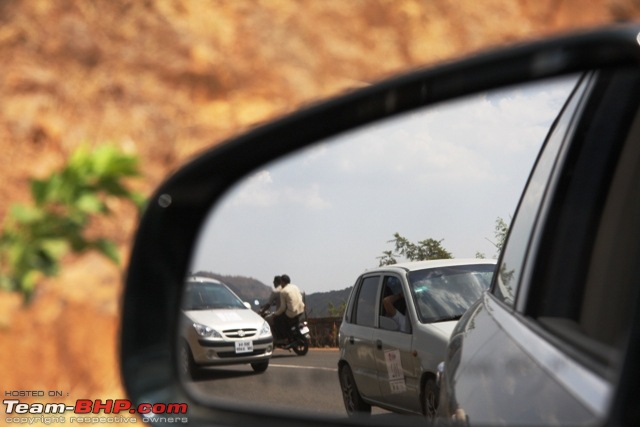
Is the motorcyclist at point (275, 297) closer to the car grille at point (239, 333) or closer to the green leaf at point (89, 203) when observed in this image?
the car grille at point (239, 333)

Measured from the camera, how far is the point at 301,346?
5.44ft

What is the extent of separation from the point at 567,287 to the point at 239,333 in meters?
0.85

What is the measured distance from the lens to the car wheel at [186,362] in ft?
5.88

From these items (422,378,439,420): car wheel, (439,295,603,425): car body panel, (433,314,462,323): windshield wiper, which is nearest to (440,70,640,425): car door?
(439,295,603,425): car body panel

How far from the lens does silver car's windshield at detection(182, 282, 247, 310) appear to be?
6.04 feet

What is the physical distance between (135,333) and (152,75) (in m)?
10.6

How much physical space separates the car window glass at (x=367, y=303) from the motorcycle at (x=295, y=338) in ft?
1.43

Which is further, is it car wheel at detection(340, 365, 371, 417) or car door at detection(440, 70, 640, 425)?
car wheel at detection(340, 365, 371, 417)

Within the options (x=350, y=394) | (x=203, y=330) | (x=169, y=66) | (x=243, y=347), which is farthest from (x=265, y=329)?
(x=169, y=66)

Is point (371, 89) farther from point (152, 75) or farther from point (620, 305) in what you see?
point (152, 75)

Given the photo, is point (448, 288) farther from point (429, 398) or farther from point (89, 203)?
point (89, 203)

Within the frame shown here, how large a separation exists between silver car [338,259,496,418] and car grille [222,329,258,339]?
0.82 feet

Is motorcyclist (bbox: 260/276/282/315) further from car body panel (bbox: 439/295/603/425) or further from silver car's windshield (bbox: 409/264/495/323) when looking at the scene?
silver car's windshield (bbox: 409/264/495/323)

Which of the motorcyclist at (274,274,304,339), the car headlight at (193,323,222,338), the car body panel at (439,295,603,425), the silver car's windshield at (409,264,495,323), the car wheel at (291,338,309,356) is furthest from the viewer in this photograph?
the silver car's windshield at (409,264,495,323)
